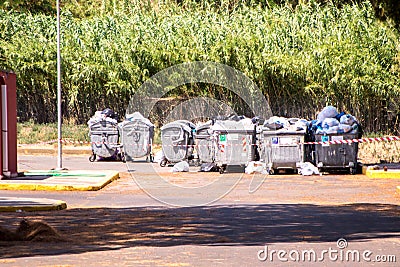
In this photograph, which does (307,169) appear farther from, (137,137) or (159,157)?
(137,137)

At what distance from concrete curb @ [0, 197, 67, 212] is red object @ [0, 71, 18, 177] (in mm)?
4341

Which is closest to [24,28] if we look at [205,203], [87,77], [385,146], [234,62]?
[87,77]

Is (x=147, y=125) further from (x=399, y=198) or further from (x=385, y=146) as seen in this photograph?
(x=399, y=198)

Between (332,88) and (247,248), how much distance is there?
23.3m

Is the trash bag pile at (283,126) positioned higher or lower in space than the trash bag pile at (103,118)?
lower

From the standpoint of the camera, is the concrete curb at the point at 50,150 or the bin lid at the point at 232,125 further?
the concrete curb at the point at 50,150

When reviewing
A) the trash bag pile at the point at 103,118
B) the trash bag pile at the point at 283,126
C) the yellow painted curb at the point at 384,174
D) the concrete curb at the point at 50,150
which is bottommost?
the yellow painted curb at the point at 384,174

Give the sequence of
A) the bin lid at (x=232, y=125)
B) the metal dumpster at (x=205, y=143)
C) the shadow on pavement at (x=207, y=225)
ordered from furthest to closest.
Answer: the metal dumpster at (x=205, y=143), the bin lid at (x=232, y=125), the shadow on pavement at (x=207, y=225)

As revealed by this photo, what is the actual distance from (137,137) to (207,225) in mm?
14974

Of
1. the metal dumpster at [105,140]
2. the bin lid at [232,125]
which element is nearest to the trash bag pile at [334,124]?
the bin lid at [232,125]

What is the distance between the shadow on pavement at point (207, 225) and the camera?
11.1m

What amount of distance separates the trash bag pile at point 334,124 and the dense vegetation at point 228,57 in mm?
7853

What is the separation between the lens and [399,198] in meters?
17.5

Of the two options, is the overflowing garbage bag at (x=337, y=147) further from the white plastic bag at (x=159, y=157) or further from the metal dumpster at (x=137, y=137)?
the metal dumpster at (x=137, y=137)
